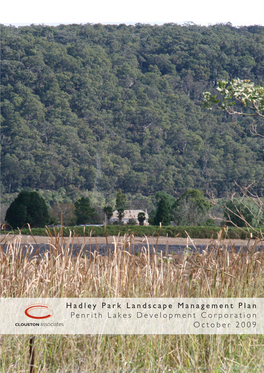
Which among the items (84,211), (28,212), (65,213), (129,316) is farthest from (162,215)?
(129,316)

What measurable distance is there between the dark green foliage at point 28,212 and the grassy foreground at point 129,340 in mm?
14924

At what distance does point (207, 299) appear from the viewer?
2.24 metres

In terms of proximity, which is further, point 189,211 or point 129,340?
Answer: point 189,211

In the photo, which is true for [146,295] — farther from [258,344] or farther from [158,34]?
[158,34]

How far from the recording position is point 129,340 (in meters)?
2.09

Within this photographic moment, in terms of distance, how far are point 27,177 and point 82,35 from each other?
131 ft

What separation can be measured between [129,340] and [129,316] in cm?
12

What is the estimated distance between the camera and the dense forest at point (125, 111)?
53.2 metres

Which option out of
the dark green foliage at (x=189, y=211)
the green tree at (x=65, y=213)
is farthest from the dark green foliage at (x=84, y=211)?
the dark green foliage at (x=189, y=211)

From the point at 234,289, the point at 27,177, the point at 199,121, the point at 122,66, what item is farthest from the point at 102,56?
the point at 234,289

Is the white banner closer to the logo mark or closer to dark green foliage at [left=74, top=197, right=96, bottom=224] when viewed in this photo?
the logo mark

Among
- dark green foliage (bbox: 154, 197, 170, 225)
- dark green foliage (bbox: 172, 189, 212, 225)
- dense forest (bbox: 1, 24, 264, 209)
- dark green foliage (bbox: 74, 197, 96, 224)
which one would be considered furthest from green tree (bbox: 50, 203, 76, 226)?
dense forest (bbox: 1, 24, 264, 209)

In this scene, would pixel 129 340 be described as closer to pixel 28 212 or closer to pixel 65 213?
pixel 28 212

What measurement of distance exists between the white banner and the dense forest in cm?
4627
